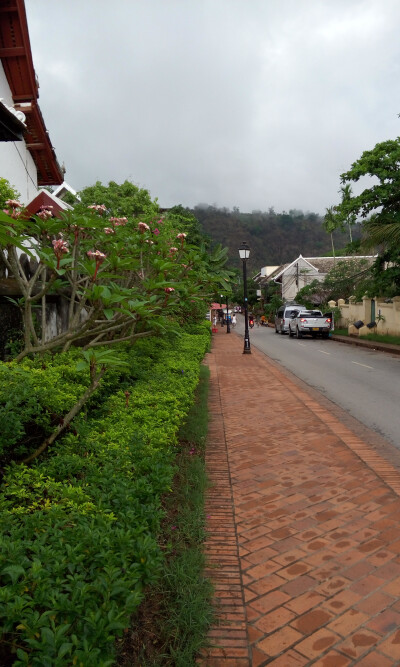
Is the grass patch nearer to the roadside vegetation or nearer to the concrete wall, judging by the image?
the roadside vegetation

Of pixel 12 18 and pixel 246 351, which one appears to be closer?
pixel 12 18

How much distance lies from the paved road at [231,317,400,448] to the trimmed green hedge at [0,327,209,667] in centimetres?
440

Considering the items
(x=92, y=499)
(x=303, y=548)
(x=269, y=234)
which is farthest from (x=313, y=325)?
(x=269, y=234)

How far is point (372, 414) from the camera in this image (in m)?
8.17

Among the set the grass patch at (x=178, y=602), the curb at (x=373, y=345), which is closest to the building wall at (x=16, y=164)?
the grass patch at (x=178, y=602)

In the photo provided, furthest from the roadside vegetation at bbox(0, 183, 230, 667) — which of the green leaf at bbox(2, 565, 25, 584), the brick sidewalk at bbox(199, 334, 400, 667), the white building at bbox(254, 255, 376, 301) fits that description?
the white building at bbox(254, 255, 376, 301)

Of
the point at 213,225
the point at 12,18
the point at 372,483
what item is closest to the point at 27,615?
the point at 372,483

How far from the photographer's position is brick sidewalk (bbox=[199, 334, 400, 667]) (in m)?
2.59

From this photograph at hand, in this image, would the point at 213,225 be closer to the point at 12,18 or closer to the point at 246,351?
the point at 246,351

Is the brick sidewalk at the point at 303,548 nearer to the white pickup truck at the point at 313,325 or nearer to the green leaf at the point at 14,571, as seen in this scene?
the green leaf at the point at 14,571

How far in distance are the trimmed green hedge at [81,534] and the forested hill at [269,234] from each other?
89.8 metres

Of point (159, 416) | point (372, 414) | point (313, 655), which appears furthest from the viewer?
point (372, 414)

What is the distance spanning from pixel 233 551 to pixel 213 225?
101m

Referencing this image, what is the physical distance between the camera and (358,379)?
39.6 ft
